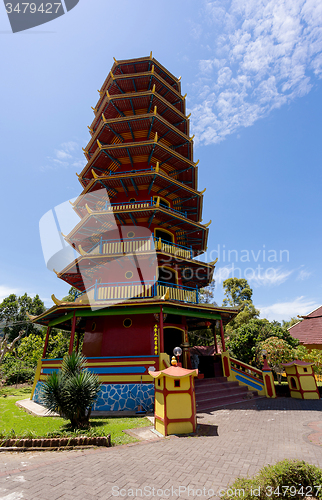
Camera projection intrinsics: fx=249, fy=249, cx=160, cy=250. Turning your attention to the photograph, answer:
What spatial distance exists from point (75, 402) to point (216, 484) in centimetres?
556

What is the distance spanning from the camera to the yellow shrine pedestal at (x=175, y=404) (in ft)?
26.0

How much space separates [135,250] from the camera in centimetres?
1630

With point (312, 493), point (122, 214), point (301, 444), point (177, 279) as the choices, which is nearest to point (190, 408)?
point (301, 444)

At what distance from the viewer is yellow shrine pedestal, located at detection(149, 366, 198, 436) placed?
7.93 m

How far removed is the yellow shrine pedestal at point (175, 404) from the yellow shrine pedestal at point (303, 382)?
8682 mm

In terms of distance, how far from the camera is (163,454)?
614 centimetres

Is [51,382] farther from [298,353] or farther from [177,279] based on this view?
[298,353]

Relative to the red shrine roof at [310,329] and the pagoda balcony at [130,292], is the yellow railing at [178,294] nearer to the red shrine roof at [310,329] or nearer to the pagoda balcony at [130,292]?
the pagoda balcony at [130,292]

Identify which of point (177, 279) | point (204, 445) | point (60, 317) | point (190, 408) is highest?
point (177, 279)

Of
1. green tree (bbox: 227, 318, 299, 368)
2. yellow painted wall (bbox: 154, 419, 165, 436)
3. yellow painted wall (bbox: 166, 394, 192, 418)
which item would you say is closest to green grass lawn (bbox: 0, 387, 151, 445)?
yellow painted wall (bbox: 154, 419, 165, 436)

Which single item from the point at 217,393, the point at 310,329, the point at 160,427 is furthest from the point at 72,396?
the point at 310,329

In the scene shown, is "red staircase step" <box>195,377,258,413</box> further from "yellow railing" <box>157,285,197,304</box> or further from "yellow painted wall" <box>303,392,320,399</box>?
"yellow railing" <box>157,285,197,304</box>

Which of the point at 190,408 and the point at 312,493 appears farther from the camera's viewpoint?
the point at 190,408

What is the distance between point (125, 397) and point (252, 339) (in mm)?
13286
